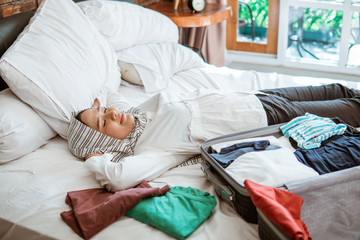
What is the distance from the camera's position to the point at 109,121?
159 centimetres

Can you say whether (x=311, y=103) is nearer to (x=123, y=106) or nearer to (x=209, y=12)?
(x=123, y=106)

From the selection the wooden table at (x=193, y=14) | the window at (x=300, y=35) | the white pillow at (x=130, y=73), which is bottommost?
the window at (x=300, y=35)

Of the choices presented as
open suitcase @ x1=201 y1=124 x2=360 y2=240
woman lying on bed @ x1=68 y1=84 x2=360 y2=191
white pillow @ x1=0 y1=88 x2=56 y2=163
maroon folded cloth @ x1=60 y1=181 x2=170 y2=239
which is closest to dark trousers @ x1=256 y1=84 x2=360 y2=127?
woman lying on bed @ x1=68 y1=84 x2=360 y2=191

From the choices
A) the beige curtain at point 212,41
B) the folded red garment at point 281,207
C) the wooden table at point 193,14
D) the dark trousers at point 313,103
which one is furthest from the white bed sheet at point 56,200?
the beige curtain at point 212,41

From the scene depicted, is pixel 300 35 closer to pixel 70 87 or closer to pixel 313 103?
pixel 313 103

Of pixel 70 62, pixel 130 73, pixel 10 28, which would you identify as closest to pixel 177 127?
pixel 70 62

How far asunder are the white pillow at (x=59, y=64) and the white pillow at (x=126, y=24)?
0.45 ft

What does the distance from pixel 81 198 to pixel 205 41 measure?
229 centimetres

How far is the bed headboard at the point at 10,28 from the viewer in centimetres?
175

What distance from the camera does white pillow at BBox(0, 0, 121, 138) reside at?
63.4 inches

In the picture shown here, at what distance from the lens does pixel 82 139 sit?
1.55m

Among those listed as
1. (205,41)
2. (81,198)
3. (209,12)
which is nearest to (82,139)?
(81,198)

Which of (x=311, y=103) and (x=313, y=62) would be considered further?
(x=313, y=62)

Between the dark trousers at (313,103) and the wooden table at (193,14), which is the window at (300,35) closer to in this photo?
the wooden table at (193,14)
